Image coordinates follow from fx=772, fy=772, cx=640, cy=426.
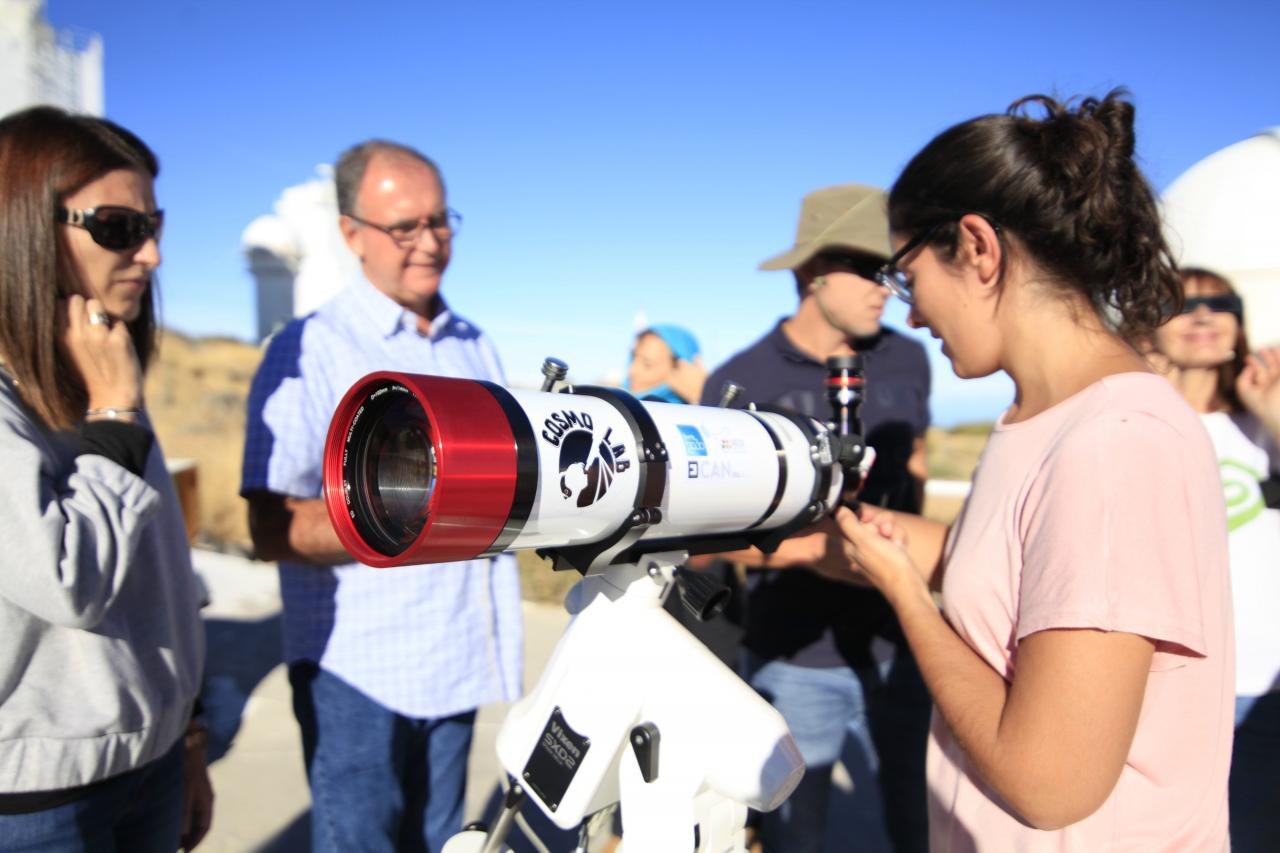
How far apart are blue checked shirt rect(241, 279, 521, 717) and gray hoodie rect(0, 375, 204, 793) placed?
15.4 inches

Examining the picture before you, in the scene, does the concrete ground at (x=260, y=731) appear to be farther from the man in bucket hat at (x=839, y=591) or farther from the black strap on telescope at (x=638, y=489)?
the black strap on telescope at (x=638, y=489)

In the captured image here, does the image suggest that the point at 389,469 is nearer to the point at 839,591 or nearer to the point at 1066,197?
the point at 1066,197

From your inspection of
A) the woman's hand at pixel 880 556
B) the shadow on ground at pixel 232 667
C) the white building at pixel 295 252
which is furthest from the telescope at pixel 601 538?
the white building at pixel 295 252

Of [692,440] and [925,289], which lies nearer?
[692,440]

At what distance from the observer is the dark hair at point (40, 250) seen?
56.2 inches

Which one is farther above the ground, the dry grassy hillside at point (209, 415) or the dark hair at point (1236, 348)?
the dark hair at point (1236, 348)

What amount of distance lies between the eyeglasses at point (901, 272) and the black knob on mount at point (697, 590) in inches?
25.2

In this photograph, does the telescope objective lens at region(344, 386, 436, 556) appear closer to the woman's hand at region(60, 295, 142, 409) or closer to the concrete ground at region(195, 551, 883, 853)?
the woman's hand at region(60, 295, 142, 409)

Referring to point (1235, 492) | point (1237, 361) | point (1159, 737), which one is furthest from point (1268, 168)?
point (1159, 737)

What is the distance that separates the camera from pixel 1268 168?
6.65 feet

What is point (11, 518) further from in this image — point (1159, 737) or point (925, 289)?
point (1159, 737)

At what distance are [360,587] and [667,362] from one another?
2.81 metres

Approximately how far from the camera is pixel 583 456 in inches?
40.3

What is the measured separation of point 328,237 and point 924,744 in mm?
15297
